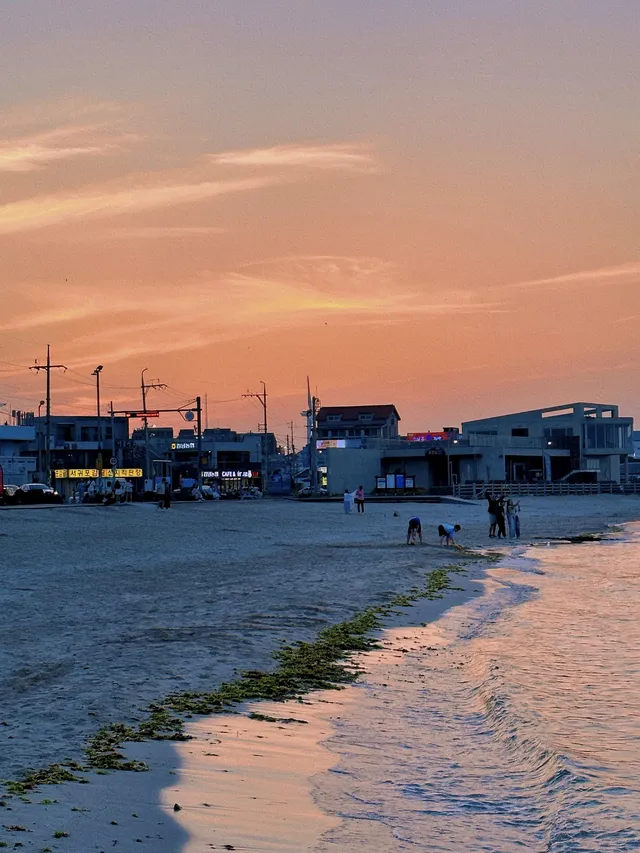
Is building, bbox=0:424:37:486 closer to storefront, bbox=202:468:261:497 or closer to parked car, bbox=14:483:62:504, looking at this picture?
storefront, bbox=202:468:261:497

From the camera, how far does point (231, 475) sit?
164 meters

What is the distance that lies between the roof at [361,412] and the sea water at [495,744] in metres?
155

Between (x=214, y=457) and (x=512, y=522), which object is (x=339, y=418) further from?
(x=512, y=522)

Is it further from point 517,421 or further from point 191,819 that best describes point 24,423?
point 191,819

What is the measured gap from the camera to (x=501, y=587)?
91.9ft

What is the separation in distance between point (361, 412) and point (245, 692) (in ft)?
545

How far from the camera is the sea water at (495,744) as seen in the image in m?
8.16

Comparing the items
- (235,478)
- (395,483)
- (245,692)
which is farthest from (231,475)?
(245,692)

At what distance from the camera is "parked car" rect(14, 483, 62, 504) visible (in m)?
78.3

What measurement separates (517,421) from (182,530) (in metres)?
93.5

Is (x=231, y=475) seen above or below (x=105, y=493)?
above

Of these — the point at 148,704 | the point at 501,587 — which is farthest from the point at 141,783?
the point at 501,587

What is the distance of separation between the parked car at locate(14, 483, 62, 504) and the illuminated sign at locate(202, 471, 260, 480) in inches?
3071

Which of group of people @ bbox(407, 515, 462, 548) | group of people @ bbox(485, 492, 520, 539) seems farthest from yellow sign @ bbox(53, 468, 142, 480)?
group of people @ bbox(407, 515, 462, 548)
